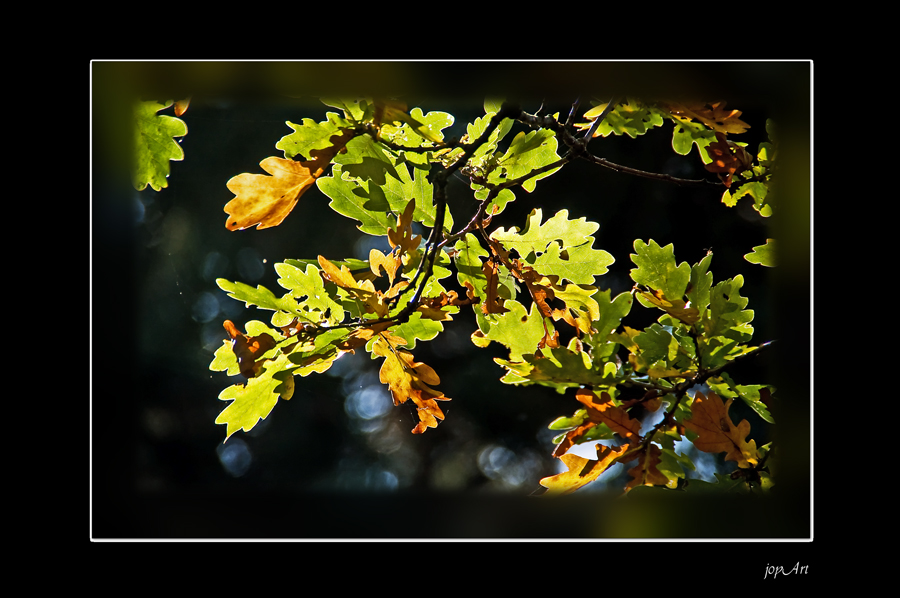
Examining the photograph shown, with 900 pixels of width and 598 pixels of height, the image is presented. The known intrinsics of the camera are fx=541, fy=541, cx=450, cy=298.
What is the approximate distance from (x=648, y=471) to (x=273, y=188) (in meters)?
0.59

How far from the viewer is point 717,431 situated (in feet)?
2.42

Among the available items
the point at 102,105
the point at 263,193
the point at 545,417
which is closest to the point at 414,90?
the point at 263,193

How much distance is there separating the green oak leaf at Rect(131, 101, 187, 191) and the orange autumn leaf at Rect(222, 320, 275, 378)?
24 cm

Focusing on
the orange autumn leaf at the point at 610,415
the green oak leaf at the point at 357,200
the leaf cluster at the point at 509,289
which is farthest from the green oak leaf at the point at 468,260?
the orange autumn leaf at the point at 610,415

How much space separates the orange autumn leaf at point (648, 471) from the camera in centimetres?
69

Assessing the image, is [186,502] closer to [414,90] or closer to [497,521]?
[497,521]

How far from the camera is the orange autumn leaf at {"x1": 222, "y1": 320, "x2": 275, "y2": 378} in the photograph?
68 cm

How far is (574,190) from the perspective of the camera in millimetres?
1057

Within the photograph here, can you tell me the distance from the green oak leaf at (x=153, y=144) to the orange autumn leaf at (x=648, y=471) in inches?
29.0

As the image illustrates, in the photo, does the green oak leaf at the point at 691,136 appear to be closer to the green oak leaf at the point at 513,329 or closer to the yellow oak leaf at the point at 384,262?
the green oak leaf at the point at 513,329

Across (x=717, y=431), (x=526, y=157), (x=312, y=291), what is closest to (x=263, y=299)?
(x=312, y=291)

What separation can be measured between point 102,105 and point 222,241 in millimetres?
493
